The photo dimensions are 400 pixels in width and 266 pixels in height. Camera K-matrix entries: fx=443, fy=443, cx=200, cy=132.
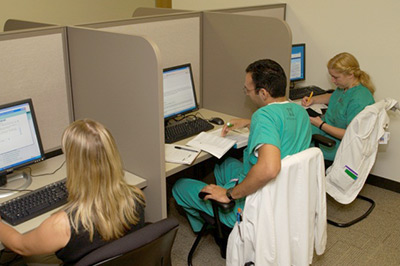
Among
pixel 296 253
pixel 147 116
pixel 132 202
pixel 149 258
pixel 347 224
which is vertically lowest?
pixel 347 224

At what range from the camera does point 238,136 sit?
2539 millimetres

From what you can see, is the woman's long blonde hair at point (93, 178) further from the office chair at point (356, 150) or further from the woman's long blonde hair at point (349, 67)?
the woman's long blonde hair at point (349, 67)

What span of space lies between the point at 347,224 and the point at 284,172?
1.25 meters

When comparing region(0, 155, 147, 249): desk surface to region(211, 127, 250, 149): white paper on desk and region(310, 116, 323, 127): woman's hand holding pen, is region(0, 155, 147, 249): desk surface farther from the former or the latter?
region(310, 116, 323, 127): woman's hand holding pen

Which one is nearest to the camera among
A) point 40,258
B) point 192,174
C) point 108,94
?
point 40,258

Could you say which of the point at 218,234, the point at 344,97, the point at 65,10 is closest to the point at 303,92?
the point at 344,97

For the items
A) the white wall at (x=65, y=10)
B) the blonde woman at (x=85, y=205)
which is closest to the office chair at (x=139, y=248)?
the blonde woman at (x=85, y=205)

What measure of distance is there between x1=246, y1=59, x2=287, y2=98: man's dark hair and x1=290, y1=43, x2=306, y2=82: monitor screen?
4.44 feet

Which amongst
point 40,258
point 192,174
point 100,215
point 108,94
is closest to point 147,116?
point 108,94

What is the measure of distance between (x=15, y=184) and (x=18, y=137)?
0.22m

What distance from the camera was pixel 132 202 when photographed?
159cm

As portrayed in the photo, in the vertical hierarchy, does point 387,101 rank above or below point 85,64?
below

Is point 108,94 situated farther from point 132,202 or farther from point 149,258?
point 149,258

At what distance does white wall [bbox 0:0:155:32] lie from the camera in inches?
161
